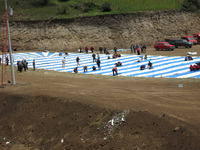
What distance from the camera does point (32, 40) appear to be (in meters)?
54.6

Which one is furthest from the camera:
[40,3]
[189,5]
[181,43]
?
[40,3]

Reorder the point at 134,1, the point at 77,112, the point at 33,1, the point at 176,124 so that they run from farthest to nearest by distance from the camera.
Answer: the point at 33,1, the point at 134,1, the point at 77,112, the point at 176,124

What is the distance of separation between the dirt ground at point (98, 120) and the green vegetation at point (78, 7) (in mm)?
41834

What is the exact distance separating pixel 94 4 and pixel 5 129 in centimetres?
4862

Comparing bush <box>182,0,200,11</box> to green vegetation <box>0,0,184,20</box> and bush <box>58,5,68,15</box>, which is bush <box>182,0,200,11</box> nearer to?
green vegetation <box>0,0,184,20</box>

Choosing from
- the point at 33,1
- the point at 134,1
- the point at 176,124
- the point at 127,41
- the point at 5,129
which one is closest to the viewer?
the point at 176,124

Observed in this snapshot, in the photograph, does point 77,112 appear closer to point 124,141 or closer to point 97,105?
point 97,105

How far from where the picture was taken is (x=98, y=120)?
11.7 metres

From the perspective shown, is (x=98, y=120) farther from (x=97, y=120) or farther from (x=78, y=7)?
(x=78, y=7)

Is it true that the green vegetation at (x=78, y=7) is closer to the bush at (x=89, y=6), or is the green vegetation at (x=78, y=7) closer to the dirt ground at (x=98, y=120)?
the bush at (x=89, y=6)

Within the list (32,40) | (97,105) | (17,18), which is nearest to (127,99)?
(97,105)

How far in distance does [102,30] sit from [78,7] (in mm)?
9347

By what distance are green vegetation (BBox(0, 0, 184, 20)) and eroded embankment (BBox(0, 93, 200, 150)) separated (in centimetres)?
4323

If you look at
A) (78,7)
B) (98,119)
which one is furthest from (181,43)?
(98,119)
